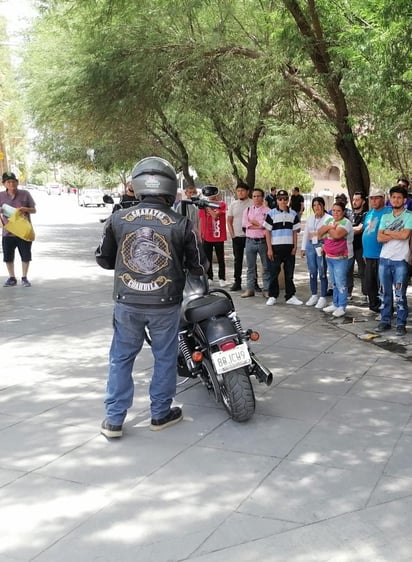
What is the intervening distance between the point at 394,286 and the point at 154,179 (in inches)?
165

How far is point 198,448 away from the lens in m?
4.17

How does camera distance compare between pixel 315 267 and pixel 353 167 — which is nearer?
pixel 315 267

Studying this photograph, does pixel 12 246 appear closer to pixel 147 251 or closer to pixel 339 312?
pixel 339 312

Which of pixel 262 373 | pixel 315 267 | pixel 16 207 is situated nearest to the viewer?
pixel 262 373

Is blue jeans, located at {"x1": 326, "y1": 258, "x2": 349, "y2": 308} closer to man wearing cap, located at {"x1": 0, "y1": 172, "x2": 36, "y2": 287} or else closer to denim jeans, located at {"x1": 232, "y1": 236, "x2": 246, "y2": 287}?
denim jeans, located at {"x1": 232, "y1": 236, "x2": 246, "y2": 287}

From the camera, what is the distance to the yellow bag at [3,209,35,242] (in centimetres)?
1026

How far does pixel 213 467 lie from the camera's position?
3885 millimetres

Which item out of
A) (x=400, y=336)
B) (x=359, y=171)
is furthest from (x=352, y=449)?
(x=359, y=171)

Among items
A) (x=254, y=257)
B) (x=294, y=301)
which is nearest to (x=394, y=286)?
(x=294, y=301)

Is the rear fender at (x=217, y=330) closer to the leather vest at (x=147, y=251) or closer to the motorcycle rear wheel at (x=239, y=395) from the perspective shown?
the motorcycle rear wheel at (x=239, y=395)

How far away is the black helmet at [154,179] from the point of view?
424 cm

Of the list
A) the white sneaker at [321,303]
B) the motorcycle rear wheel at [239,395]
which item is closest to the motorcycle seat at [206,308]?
the motorcycle rear wheel at [239,395]

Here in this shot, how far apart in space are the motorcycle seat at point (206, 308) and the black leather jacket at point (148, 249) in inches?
21.1

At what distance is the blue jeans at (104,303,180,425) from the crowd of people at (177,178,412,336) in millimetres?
3820
